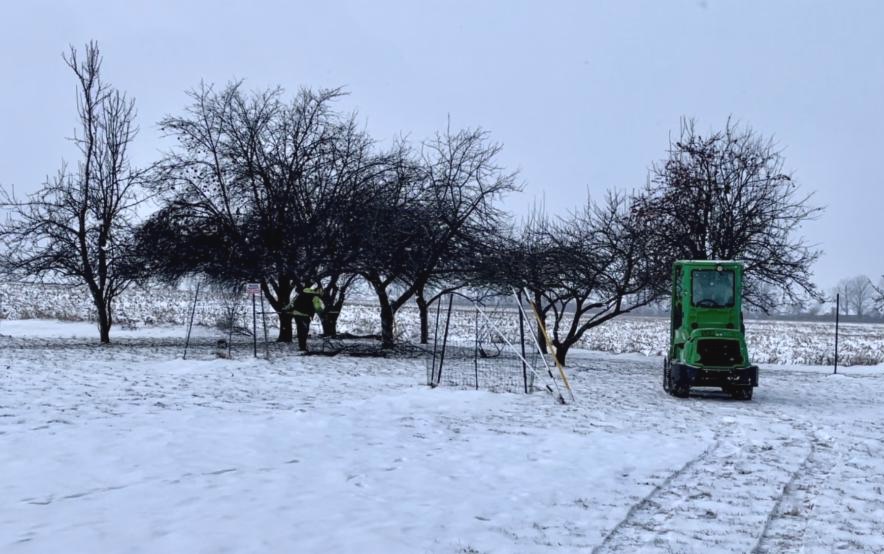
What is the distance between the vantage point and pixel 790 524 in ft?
22.4

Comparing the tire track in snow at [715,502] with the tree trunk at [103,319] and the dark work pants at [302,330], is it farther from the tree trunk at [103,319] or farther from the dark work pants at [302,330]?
the tree trunk at [103,319]

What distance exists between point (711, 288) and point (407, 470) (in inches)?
439

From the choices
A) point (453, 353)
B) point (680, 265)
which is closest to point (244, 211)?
point (453, 353)

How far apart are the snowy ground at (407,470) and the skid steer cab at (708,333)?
1.30 m

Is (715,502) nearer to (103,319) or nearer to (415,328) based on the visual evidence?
(103,319)

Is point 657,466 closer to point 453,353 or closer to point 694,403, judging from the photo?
point 694,403

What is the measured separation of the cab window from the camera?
57.8ft

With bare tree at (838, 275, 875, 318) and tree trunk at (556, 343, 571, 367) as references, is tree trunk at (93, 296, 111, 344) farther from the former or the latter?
bare tree at (838, 275, 875, 318)

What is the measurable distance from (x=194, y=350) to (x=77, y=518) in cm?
1739

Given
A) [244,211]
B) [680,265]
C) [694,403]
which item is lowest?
[694,403]

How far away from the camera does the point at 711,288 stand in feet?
58.1

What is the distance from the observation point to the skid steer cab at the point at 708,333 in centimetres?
1681

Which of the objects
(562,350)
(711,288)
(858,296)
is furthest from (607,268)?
(858,296)

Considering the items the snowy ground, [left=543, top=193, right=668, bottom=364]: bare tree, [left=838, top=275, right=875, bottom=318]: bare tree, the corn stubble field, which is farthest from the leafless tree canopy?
the snowy ground
